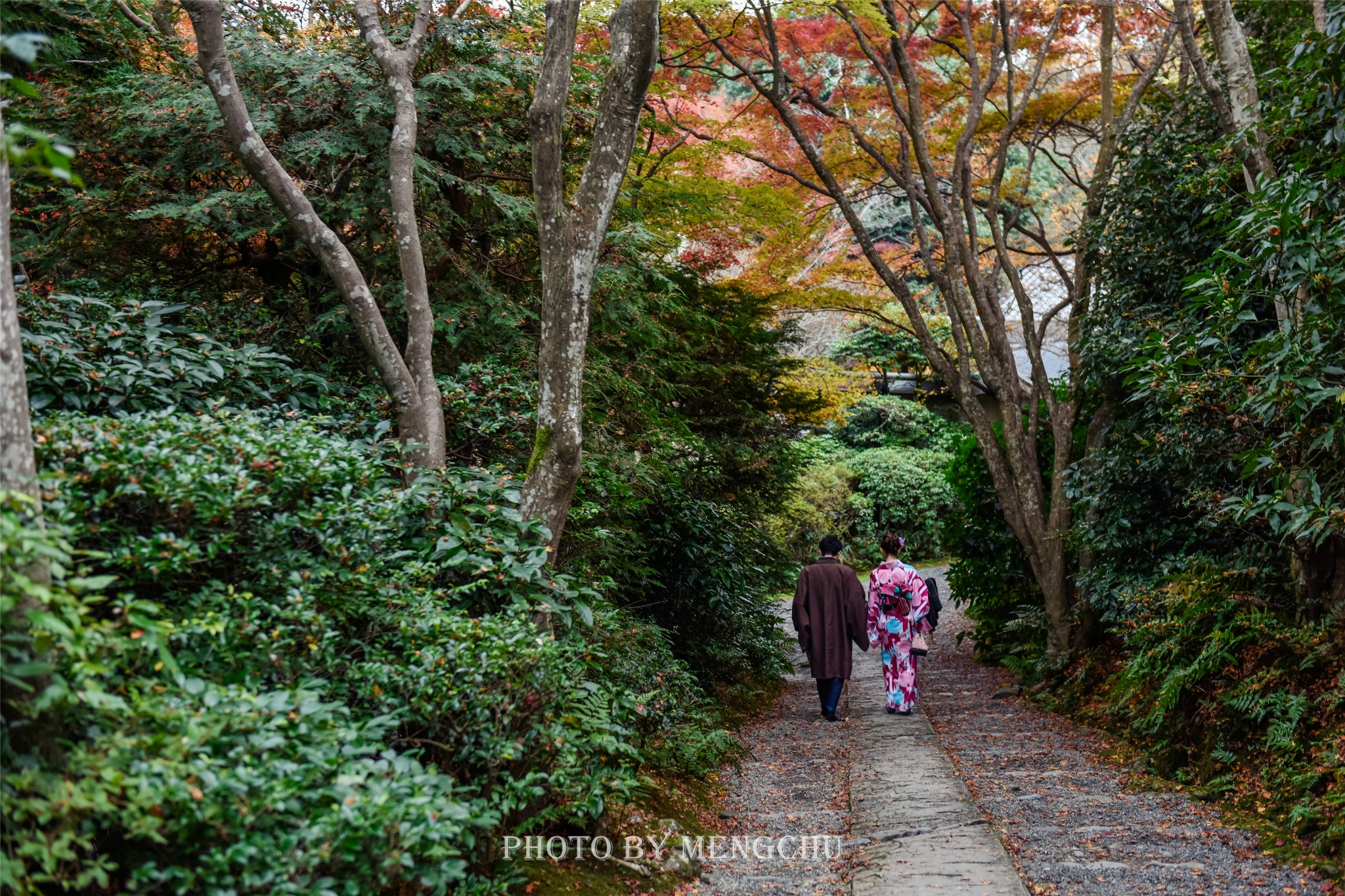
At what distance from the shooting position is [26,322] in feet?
14.4

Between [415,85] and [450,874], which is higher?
[415,85]

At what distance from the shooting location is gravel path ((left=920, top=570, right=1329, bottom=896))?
4105mm

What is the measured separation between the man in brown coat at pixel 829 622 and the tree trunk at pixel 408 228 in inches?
172

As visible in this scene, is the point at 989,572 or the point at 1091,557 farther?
the point at 989,572

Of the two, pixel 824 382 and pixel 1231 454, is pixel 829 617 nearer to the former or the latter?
pixel 1231 454

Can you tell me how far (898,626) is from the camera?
8.47 metres

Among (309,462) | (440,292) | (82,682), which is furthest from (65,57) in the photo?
(82,682)

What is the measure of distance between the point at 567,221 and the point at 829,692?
17.5 feet

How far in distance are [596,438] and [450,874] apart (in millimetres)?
4346

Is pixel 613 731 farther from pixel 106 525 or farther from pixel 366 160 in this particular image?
pixel 366 160

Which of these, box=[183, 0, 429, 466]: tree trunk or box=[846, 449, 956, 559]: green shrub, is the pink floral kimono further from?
box=[846, 449, 956, 559]: green shrub

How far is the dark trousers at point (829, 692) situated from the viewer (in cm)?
848

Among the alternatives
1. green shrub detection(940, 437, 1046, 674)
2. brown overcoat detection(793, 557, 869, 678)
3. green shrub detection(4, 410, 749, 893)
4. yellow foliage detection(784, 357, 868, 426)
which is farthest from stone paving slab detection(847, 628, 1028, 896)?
yellow foliage detection(784, 357, 868, 426)

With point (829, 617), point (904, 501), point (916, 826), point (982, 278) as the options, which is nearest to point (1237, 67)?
point (982, 278)
